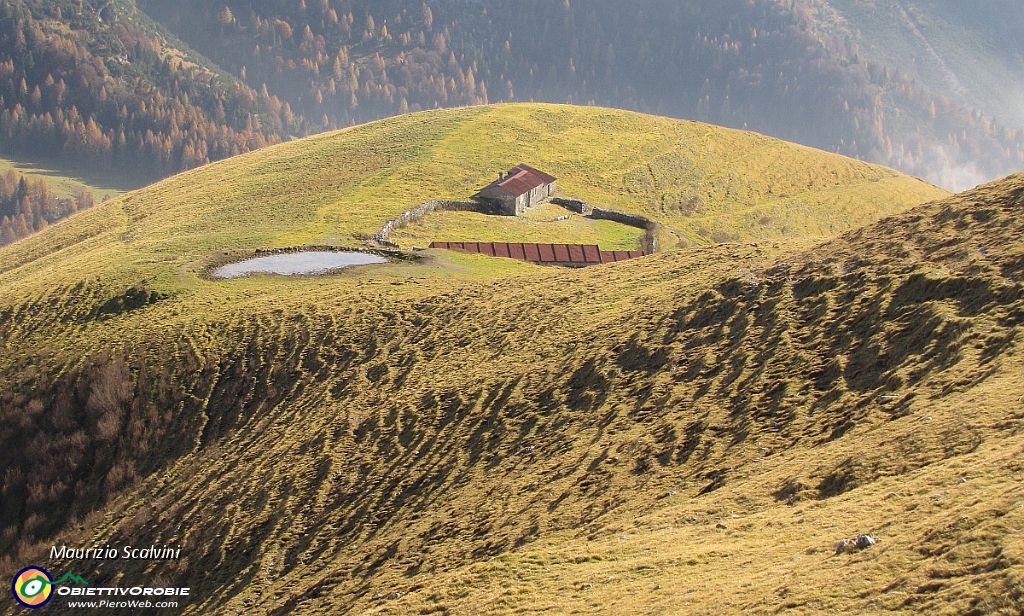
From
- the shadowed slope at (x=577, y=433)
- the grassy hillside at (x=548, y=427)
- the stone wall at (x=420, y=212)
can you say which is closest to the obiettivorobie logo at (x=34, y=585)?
the grassy hillside at (x=548, y=427)

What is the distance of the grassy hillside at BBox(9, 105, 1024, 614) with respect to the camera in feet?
74.8

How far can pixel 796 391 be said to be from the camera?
32.1m

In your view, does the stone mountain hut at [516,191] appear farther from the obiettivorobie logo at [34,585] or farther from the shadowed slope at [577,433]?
the obiettivorobie logo at [34,585]

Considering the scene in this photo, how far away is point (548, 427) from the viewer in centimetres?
3762

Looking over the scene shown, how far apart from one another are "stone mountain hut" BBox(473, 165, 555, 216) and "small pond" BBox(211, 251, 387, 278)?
28723mm

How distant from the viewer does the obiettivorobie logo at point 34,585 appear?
1596 inches

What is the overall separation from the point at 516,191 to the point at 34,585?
68.1 meters

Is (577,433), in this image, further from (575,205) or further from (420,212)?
(575,205)

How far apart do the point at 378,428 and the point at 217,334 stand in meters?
18.9

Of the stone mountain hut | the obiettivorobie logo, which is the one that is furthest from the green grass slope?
the obiettivorobie logo

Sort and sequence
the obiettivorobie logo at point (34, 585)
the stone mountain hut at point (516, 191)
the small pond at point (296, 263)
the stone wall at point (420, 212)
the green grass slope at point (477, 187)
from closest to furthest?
the obiettivorobie logo at point (34, 585), the small pond at point (296, 263), the stone wall at point (420, 212), the green grass slope at point (477, 187), the stone mountain hut at point (516, 191)

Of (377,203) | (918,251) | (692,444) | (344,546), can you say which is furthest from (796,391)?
(377,203)

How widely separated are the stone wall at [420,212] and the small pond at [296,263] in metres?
5.96

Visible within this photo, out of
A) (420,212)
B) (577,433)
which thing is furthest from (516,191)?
(577,433)
